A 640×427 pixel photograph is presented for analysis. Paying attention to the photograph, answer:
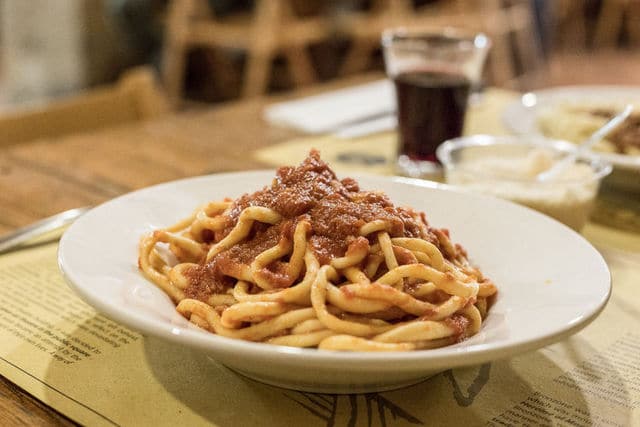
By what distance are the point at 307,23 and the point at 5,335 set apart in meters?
3.44

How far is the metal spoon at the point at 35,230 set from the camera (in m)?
1.02

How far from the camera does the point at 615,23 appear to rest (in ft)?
23.7


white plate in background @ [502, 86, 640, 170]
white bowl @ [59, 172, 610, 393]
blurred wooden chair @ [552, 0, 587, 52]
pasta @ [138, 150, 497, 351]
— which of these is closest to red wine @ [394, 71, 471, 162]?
white plate in background @ [502, 86, 640, 170]

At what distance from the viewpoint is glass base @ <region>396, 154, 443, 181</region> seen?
1412mm

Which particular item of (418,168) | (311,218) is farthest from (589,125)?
(311,218)

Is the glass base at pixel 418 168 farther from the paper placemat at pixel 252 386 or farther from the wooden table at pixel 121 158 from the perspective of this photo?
the paper placemat at pixel 252 386

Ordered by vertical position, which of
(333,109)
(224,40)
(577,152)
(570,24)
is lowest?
(570,24)

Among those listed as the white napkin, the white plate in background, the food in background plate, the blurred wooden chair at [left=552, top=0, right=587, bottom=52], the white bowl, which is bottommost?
the blurred wooden chair at [left=552, top=0, right=587, bottom=52]

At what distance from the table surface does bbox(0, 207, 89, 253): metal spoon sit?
0.29ft

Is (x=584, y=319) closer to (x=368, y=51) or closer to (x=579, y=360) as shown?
(x=579, y=360)

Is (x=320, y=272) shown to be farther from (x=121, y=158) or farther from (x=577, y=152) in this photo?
(x=121, y=158)

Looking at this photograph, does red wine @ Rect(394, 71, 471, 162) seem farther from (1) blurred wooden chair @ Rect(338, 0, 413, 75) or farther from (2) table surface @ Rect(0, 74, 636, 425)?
(1) blurred wooden chair @ Rect(338, 0, 413, 75)

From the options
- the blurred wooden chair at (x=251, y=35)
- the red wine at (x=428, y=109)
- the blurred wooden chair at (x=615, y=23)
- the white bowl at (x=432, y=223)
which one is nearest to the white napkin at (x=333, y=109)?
the red wine at (x=428, y=109)

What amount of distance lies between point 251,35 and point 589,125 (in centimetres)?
273
